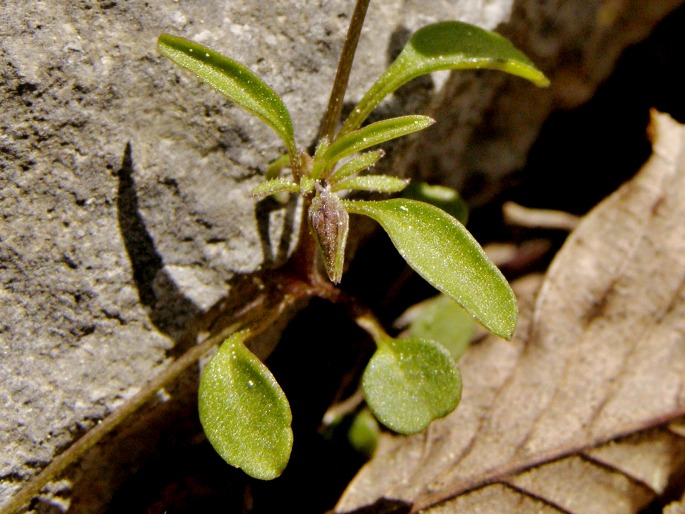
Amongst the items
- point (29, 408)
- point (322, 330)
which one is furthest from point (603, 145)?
point (29, 408)

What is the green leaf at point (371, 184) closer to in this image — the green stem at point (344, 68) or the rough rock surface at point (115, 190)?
the green stem at point (344, 68)

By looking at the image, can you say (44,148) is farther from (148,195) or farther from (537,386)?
(537,386)

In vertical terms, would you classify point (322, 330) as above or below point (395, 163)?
below

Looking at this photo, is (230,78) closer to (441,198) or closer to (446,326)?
(441,198)

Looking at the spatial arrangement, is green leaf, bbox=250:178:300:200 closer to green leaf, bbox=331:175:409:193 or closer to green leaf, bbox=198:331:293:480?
green leaf, bbox=331:175:409:193

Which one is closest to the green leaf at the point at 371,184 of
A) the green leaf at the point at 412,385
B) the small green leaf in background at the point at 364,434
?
the green leaf at the point at 412,385

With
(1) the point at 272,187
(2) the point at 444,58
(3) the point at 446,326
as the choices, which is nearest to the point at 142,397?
(1) the point at 272,187

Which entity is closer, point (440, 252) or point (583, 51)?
point (440, 252)
